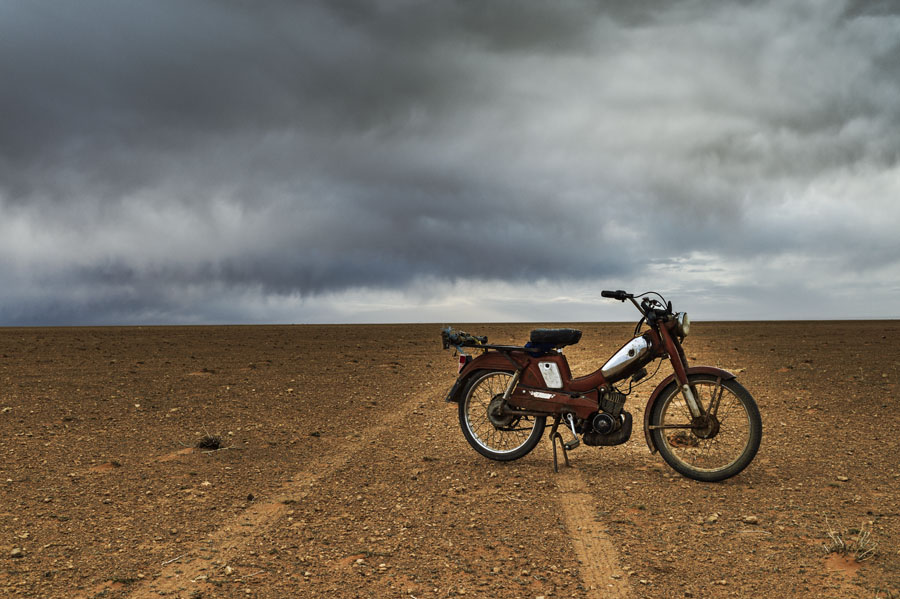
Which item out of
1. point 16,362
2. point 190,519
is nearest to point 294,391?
point 190,519

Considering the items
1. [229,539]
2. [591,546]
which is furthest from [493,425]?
[229,539]

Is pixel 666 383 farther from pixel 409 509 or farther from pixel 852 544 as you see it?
pixel 409 509

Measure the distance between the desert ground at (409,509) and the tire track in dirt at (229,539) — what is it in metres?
0.02

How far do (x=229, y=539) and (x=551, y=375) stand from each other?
13.6ft

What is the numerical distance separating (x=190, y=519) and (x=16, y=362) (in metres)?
20.3

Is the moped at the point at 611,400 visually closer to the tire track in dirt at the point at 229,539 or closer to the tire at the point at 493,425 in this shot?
the tire at the point at 493,425

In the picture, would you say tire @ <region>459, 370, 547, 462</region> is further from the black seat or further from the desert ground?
the black seat

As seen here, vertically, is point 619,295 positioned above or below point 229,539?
above

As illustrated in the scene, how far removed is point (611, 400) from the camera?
7648 millimetres

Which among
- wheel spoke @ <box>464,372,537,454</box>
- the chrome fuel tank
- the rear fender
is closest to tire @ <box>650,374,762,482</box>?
the chrome fuel tank

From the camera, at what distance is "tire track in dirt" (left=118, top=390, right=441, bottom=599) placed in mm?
4695

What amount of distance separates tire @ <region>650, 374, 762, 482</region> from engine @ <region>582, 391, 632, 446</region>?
0.32 metres

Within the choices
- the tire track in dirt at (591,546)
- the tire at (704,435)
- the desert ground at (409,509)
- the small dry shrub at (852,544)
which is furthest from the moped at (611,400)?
the small dry shrub at (852,544)

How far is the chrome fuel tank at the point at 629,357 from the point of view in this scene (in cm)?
745
